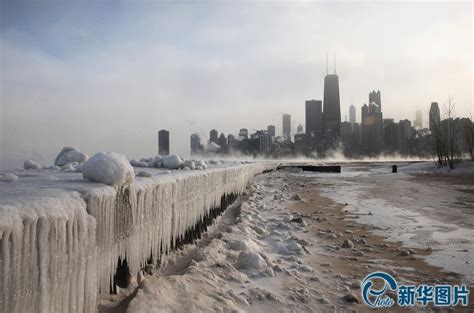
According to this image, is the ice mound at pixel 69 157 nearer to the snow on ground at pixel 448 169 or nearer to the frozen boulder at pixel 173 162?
the frozen boulder at pixel 173 162

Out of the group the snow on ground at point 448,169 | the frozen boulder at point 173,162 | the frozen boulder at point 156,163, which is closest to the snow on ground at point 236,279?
the frozen boulder at point 173,162

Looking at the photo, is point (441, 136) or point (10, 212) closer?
point (10, 212)

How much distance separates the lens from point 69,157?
7816 mm

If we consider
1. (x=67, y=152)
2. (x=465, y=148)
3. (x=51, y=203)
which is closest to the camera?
(x=51, y=203)

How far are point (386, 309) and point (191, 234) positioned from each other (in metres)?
2.93

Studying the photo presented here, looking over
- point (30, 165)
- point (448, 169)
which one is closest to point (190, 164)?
point (30, 165)

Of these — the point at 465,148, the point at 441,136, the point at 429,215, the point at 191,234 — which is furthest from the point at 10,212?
the point at 465,148

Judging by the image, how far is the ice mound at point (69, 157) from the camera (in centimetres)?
776

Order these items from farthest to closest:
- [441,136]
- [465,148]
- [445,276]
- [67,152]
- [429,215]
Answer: [465,148] < [441,136] < [429,215] < [67,152] < [445,276]

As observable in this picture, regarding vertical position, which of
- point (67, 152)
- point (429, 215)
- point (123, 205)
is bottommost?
point (429, 215)

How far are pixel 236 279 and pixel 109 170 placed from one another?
186 cm

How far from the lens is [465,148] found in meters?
52.7

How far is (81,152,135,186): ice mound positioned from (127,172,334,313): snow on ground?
0.91m

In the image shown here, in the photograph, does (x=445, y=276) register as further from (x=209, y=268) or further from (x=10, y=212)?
(x=10, y=212)
